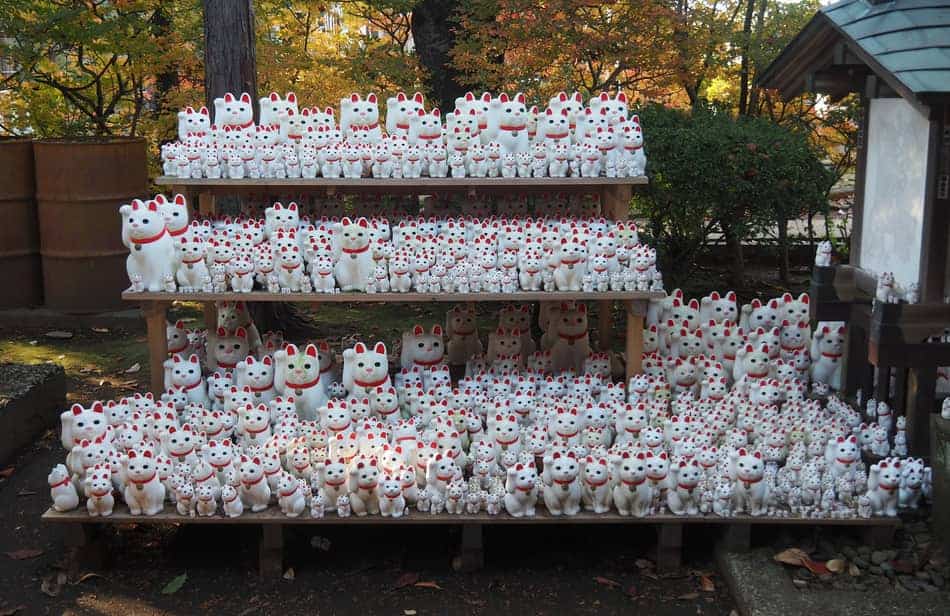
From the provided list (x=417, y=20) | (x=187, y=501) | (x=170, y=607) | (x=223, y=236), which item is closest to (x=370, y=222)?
(x=223, y=236)

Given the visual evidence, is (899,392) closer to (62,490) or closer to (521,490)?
(521,490)

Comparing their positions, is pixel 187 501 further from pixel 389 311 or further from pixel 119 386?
pixel 389 311

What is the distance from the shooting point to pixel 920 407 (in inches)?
184

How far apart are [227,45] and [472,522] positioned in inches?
165

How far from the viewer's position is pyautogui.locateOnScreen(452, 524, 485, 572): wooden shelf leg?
14.9 ft

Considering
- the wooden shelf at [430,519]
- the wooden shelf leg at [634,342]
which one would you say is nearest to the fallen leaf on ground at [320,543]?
the wooden shelf at [430,519]

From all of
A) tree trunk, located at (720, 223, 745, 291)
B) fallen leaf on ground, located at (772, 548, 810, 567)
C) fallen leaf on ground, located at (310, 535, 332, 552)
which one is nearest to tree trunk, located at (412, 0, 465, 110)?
tree trunk, located at (720, 223, 745, 291)

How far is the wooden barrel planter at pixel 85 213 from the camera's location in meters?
8.66

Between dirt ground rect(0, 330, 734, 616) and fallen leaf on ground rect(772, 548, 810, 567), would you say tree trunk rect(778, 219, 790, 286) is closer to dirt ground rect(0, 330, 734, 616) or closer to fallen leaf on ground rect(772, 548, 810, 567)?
dirt ground rect(0, 330, 734, 616)

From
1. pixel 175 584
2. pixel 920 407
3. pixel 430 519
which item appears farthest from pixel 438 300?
A: pixel 920 407

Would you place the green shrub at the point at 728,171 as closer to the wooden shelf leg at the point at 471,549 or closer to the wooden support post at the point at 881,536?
the wooden support post at the point at 881,536

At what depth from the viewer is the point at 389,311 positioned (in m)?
9.37

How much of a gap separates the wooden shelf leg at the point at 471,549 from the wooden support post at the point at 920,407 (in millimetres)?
2108

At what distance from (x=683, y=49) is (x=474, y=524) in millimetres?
5136
